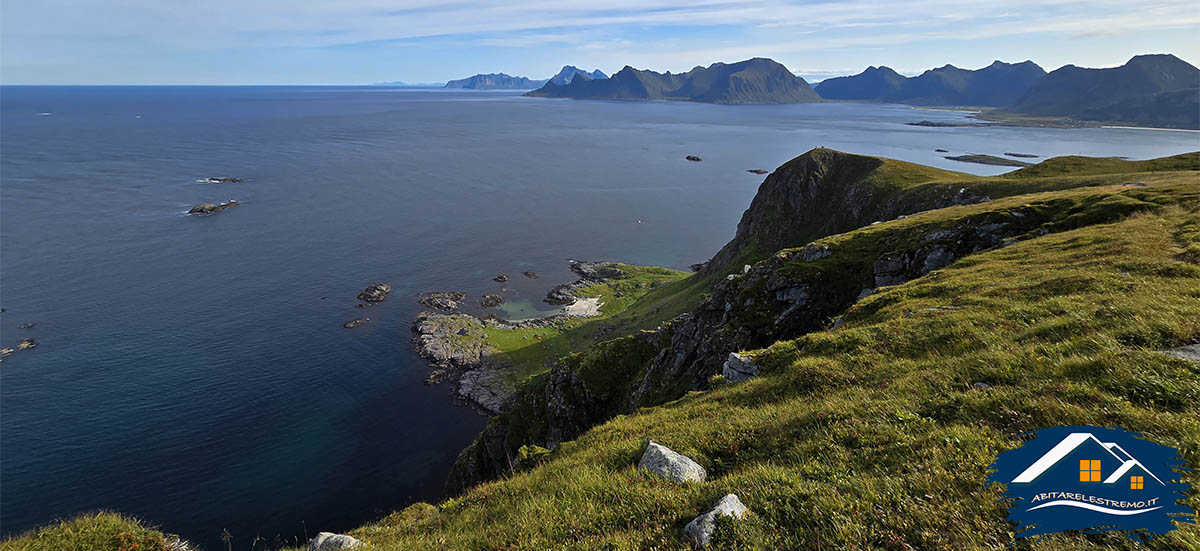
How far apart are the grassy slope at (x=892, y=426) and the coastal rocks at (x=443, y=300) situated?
269ft

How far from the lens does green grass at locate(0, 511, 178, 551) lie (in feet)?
44.5

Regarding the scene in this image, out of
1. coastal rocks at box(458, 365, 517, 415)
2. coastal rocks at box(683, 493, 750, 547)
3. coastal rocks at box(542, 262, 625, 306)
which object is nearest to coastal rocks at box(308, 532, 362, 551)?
coastal rocks at box(683, 493, 750, 547)

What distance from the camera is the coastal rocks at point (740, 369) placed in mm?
20031

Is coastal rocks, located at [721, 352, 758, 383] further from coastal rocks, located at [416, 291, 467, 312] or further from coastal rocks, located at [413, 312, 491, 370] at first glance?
coastal rocks, located at [416, 291, 467, 312]

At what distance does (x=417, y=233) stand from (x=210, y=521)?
92681 millimetres

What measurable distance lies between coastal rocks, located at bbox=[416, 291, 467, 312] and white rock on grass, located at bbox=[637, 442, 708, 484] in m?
88.4

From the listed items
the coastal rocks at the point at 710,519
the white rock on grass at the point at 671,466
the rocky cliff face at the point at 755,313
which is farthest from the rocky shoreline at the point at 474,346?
the coastal rocks at the point at 710,519

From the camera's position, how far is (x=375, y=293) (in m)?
99.1

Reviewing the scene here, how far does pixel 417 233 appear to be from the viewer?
13375 centimetres

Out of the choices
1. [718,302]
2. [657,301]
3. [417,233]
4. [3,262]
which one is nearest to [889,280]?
[718,302]

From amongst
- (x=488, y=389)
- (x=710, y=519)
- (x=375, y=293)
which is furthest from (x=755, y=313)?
(x=375, y=293)

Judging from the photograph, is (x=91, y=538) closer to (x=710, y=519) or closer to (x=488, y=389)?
(x=710, y=519)

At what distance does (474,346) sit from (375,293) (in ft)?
96.6

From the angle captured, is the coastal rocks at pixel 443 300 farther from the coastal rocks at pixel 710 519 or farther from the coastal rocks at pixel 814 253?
the coastal rocks at pixel 710 519
